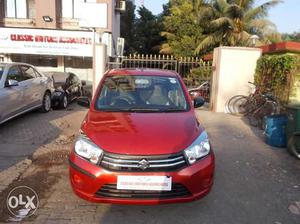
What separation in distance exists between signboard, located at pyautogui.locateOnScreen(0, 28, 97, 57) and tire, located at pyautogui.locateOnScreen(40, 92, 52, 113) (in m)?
6.60

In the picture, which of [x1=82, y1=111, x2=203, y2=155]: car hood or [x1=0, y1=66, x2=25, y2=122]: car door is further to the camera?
[x1=0, y1=66, x2=25, y2=122]: car door

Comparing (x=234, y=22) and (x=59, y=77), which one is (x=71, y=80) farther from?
(x=234, y=22)

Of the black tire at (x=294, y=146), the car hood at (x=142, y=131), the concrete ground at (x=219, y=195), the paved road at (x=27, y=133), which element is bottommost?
the paved road at (x=27, y=133)

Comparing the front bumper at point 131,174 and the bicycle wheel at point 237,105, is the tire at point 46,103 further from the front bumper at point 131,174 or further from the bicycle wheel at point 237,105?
the front bumper at point 131,174

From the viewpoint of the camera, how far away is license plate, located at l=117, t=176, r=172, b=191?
11.0 ft

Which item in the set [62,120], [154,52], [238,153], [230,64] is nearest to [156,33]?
[154,52]

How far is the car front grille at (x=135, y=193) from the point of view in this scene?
3.41 meters

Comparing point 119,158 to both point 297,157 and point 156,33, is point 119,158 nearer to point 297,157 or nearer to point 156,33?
point 297,157

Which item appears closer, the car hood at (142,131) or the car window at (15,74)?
the car hood at (142,131)

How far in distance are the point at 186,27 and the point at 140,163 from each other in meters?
23.1

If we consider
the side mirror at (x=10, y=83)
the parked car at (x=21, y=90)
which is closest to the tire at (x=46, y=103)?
the parked car at (x=21, y=90)

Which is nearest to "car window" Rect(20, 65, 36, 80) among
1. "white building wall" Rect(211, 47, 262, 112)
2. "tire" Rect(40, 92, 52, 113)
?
"tire" Rect(40, 92, 52, 113)

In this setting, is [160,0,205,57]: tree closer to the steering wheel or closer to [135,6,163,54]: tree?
[135,6,163,54]: tree

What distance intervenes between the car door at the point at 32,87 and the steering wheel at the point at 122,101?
467cm
